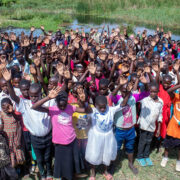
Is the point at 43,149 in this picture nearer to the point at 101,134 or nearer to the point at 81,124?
the point at 81,124

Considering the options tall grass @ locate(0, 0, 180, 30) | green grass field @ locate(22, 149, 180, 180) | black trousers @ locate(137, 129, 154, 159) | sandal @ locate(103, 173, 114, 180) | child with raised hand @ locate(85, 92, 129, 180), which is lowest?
green grass field @ locate(22, 149, 180, 180)

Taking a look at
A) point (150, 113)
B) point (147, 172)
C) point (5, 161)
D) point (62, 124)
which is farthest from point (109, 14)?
point (5, 161)

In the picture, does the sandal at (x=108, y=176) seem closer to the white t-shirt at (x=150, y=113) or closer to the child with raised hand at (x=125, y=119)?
the child with raised hand at (x=125, y=119)

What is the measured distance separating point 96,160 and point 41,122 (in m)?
0.89

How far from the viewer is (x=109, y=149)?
8.21 ft

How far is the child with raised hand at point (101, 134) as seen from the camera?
2.38 meters

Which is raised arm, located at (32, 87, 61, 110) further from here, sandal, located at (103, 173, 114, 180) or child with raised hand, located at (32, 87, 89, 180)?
sandal, located at (103, 173, 114, 180)

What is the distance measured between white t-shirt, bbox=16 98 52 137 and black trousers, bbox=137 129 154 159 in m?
1.48

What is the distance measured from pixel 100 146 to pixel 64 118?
0.61 metres

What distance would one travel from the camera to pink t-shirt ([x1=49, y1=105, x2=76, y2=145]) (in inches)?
91.0

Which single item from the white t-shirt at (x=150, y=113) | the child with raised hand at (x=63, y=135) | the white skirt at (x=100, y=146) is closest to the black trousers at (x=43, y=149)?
the child with raised hand at (x=63, y=135)

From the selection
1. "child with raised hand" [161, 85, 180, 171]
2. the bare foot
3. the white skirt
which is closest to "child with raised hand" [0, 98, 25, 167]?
the white skirt

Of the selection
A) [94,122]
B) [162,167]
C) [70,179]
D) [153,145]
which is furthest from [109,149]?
[153,145]

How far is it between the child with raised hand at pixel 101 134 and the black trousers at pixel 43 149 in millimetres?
516
